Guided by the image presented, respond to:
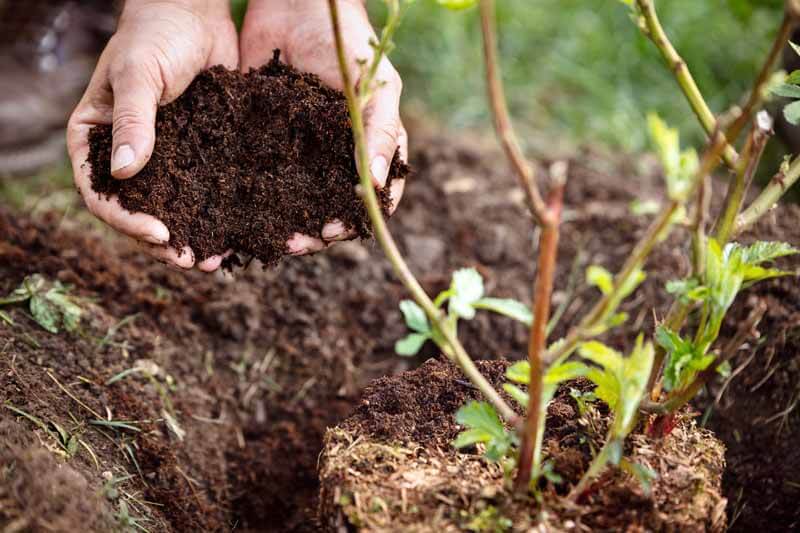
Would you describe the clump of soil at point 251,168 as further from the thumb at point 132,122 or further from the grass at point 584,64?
the grass at point 584,64

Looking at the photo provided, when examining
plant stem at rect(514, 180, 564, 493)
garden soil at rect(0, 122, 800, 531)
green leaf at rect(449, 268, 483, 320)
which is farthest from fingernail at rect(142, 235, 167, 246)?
plant stem at rect(514, 180, 564, 493)

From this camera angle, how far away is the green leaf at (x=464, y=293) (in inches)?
Answer: 47.5

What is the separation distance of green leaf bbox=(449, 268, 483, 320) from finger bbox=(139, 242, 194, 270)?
0.84 metres

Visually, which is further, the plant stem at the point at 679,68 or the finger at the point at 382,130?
the finger at the point at 382,130

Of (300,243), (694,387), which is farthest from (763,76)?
(300,243)

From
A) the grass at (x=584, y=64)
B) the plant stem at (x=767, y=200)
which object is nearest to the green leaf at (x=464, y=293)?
the plant stem at (x=767, y=200)

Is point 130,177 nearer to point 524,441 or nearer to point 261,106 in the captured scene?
point 261,106

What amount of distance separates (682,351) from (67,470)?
1.18 metres

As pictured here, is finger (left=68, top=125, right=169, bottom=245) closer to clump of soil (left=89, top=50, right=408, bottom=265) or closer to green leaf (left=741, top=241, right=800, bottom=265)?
clump of soil (left=89, top=50, right=408, bottom=265)

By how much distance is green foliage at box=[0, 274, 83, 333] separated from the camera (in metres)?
2.00

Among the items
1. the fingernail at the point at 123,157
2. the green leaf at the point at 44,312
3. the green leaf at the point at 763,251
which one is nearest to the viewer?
the green leaf at the point at 763,251

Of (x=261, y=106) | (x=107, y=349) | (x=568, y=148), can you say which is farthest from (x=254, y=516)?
(x=568, y=148)

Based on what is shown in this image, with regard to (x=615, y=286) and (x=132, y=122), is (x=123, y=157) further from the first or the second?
(x=615, y=286)

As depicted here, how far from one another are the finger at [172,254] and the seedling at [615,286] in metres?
0.73
